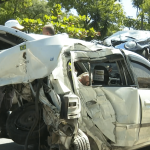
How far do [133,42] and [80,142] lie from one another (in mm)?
8947

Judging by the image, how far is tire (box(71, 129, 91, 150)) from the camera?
13.3 ft

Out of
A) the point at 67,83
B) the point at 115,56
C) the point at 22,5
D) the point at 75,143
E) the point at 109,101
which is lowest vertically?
the point at 75,143

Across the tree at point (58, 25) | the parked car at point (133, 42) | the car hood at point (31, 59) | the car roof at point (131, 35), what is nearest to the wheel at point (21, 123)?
the car hood at point (31, 59)

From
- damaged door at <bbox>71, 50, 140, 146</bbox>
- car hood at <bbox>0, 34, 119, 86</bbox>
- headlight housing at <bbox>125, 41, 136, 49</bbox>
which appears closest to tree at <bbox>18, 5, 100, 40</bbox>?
headlight housing at <bbox>125, 41, 136, 49</bbox>

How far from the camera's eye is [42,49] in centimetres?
403

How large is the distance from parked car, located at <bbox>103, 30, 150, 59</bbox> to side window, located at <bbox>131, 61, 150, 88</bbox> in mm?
6632

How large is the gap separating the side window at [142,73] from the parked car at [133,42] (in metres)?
6.63

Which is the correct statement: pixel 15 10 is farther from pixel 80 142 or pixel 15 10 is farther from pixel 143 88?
pixel 80 142

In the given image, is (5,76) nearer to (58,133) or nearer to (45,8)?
(58,133)

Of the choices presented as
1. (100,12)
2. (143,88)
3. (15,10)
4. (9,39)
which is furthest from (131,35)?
(100,12)

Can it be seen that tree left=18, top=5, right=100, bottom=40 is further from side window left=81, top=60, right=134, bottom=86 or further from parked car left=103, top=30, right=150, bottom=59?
side window left=81, top=60, right=134, bottom=86

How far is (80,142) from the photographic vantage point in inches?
160

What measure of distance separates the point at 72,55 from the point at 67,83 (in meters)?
0.46

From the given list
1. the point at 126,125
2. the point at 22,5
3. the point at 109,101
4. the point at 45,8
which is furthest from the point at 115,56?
the point at 45,8
